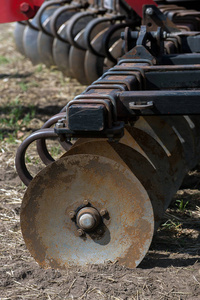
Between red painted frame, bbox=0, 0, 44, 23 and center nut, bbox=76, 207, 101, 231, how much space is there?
2.69m

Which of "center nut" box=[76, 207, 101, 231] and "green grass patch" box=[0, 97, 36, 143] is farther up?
"center nut" box=[76, 207, 101, 231]

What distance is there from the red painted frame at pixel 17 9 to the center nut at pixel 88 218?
8.82ft

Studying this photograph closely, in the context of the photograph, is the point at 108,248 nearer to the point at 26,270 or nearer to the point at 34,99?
the point at 26,270

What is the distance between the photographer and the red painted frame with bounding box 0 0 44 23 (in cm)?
482

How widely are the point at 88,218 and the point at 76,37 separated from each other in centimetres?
435

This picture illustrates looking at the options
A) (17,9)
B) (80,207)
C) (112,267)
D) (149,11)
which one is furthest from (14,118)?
(112,267)

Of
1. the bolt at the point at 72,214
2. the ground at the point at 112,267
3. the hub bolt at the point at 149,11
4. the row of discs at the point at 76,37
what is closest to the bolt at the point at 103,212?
the bolt at the point at 72,214

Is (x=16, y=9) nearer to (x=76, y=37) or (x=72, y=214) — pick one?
(x=76, y=37)

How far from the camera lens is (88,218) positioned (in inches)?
106

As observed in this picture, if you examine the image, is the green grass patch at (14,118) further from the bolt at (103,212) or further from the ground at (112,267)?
the bolt at (103,212)

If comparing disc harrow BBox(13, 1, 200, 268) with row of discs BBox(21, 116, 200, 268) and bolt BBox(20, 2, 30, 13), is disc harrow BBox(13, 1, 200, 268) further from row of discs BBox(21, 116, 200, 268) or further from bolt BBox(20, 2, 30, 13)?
bolt BBox(20, 2, 30, 13)

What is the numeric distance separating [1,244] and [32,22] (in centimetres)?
543

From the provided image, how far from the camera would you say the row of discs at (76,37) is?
6.12 meters

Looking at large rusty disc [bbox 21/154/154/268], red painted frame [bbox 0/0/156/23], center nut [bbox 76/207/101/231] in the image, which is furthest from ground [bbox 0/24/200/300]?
red painted frame [bbox 0/0/156/23]
